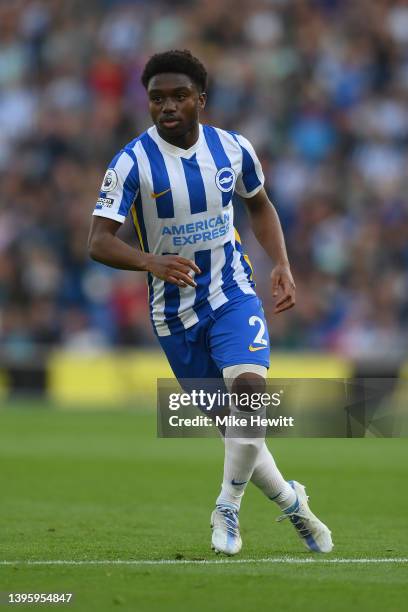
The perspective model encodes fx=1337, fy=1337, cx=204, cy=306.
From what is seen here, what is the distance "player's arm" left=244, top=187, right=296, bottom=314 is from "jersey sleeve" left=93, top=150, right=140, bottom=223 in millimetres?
770

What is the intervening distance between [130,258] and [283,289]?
2.88ft

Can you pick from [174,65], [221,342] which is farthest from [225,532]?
[174,65]

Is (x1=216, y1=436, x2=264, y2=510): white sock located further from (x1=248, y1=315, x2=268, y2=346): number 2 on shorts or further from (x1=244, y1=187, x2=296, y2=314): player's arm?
(x1=244, y1=187, x2=296, y2=314): player's arm

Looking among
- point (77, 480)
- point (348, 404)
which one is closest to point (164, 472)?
point (77, 480)

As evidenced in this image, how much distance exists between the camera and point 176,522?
829 centimetres

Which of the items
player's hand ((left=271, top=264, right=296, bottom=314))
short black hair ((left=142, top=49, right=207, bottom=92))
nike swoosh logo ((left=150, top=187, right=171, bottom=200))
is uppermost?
short black hair ((left=142, top=49, right=207, bottom=92))

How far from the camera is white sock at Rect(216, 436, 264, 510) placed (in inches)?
256

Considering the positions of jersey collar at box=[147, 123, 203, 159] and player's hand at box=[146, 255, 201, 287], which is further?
jersey collar at box=[147, 123, 203, 159]

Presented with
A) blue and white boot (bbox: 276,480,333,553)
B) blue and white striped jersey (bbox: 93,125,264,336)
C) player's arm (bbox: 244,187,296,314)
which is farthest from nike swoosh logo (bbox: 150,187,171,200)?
blue and white boot (bbox: 276,480,333,553)

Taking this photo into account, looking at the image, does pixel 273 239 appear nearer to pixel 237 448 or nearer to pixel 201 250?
pixel 201 250

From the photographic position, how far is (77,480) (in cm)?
1102

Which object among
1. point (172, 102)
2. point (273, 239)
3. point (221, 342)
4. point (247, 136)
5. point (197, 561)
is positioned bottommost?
point (197, 561)

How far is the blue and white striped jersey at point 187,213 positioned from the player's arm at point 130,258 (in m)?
0.21

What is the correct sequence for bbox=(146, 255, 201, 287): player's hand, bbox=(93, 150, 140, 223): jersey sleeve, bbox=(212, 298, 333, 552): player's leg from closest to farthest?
bbox=(146, 255, 201, 287): player's hand
bbox=(93, 150, 140, 223): jersey sleeve
bbox=(212, 298, 333, 552): player's leg
